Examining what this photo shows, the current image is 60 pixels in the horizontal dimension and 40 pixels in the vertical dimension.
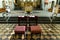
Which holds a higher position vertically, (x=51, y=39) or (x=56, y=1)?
(x=56, y=1)

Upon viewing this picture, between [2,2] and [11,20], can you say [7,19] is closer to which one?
[11,20]

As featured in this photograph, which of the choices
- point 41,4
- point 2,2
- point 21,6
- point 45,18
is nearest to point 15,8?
point 21,6

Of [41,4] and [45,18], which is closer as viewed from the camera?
[45,18]

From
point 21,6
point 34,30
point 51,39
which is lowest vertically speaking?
point 51,39

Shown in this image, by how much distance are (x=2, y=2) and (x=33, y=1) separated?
9.91 feet

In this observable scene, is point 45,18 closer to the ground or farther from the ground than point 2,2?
closer to the ground

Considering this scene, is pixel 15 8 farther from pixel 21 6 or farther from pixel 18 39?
pixel 18 39

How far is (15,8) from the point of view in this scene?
10039 mm

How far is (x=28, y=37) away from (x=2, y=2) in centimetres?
512

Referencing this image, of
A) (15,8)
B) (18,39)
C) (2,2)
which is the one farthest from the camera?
(15,8)

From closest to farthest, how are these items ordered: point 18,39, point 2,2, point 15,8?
point 18,39 → point 2,2 → point 15,8

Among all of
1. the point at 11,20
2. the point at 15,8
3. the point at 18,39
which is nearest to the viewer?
the point at 18,39

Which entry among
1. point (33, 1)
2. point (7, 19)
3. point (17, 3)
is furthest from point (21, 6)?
point (7, 19)

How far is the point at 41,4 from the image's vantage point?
33.9 ft
